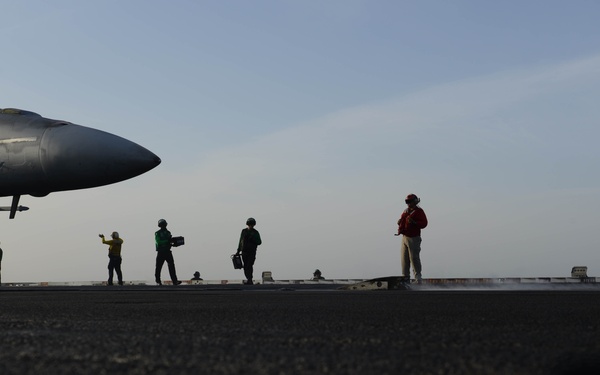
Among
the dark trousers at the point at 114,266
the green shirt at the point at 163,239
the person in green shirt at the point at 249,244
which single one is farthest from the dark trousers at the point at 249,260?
the dark trousers at the point at 114,266

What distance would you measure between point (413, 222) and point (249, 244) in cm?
629

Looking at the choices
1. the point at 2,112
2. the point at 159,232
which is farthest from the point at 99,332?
the point at 159,232

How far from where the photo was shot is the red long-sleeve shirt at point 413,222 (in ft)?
48.1

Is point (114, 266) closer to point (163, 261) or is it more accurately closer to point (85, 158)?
point (163, 261)

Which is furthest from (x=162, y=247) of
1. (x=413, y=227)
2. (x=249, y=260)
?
(x=413, y=227)

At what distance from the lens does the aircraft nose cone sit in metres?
14.0

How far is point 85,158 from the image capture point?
1405 centimetres

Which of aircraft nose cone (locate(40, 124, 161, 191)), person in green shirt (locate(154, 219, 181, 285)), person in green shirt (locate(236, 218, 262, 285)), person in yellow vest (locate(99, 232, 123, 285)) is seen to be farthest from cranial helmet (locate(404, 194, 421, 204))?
person in yellow vest (locate(99, 232, 123, 285))

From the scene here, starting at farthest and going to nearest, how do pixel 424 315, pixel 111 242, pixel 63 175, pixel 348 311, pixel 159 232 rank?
pixel 111 242
pixel 159 232
pixel 63 175
pixel 348 311
pixel 424 315

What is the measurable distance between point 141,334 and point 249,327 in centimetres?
63

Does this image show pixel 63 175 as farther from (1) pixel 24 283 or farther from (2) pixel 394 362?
(1) pixel 24 283

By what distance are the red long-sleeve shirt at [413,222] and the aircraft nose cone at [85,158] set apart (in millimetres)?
4494

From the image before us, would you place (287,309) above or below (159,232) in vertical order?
below

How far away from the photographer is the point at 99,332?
164 inches
